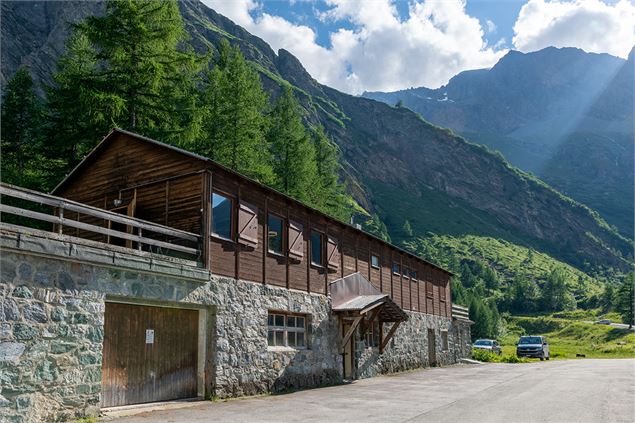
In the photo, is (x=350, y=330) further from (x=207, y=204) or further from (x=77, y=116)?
(x=77, y=116)

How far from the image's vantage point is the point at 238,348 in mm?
16109

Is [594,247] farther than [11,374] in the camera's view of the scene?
Yes

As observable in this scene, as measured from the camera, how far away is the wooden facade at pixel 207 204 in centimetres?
1603

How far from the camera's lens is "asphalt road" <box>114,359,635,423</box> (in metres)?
11.7

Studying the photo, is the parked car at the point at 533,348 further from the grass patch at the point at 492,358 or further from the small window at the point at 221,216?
the small window at the point at 221,216

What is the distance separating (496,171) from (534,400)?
554ft

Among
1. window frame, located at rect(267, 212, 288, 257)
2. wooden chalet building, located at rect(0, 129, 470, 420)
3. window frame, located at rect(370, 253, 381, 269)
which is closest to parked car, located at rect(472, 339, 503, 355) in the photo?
window frame, located at rect(370, 253, 381, 269)

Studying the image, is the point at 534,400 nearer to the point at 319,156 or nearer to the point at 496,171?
the point at 319,156

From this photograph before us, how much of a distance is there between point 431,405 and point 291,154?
2834 cm

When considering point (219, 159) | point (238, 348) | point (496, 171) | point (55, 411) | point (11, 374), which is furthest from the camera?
point (496, 171)

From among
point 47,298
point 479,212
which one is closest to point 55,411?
point 47,298

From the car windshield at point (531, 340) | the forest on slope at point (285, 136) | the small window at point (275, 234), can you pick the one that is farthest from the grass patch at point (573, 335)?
the small window at point (275, 234)

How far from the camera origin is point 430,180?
172 meters

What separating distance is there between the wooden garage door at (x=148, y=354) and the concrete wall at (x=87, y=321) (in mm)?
372
